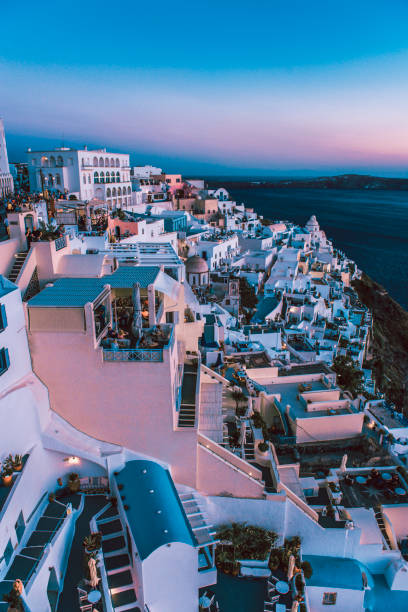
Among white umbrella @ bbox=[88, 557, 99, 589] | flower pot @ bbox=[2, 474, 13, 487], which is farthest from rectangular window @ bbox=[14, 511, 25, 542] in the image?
white umbrella @ bbox=[88, 557, 99, 589]

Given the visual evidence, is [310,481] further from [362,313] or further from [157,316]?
[362,313]

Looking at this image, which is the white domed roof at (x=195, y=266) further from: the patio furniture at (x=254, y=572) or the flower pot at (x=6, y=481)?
the flower pot at (x=6, y=481)

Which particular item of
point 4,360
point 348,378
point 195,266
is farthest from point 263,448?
point 195,266

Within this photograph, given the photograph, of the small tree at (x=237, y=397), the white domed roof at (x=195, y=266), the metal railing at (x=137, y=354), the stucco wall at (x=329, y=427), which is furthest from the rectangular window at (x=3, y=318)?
the white domed roof at (x=195, y=266)

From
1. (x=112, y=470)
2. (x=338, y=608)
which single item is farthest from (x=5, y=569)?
(x=338, y=608)

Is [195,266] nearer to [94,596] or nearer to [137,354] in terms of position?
[137,354]
